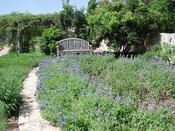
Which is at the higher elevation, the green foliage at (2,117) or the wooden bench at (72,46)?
the wooden bench at (72,46)

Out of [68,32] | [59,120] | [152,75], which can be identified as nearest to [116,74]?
[152,75]

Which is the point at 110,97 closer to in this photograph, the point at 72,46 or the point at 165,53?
the point at 165,53

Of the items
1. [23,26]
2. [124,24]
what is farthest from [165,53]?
[23,26]

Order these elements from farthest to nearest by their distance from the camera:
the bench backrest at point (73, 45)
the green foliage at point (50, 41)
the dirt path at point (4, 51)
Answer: the dirt path at point (4, 51) → the green foliage at point (50, 41) → the bench backrest at point (73, 45)

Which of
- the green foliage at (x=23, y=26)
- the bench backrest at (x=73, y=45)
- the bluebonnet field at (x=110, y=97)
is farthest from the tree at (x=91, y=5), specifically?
the bluebonnet field at (x=110, y=97)

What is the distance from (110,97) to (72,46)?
12.5 m

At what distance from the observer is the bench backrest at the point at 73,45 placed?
60.2 feet

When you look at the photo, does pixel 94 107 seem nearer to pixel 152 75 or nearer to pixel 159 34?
pixel 152 75

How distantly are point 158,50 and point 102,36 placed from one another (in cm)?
284

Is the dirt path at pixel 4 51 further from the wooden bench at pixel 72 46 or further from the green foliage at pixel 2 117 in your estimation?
the green foliage at pixel 2 117

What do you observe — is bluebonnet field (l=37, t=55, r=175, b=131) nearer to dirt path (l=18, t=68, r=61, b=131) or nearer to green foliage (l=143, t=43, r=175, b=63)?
dirt path (l=18, t=68, r=61, b=131)

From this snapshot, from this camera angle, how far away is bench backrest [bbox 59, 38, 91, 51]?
722 inches

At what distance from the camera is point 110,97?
6105mm

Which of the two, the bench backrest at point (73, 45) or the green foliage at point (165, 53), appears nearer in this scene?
the green foliage at point (165, 53)
